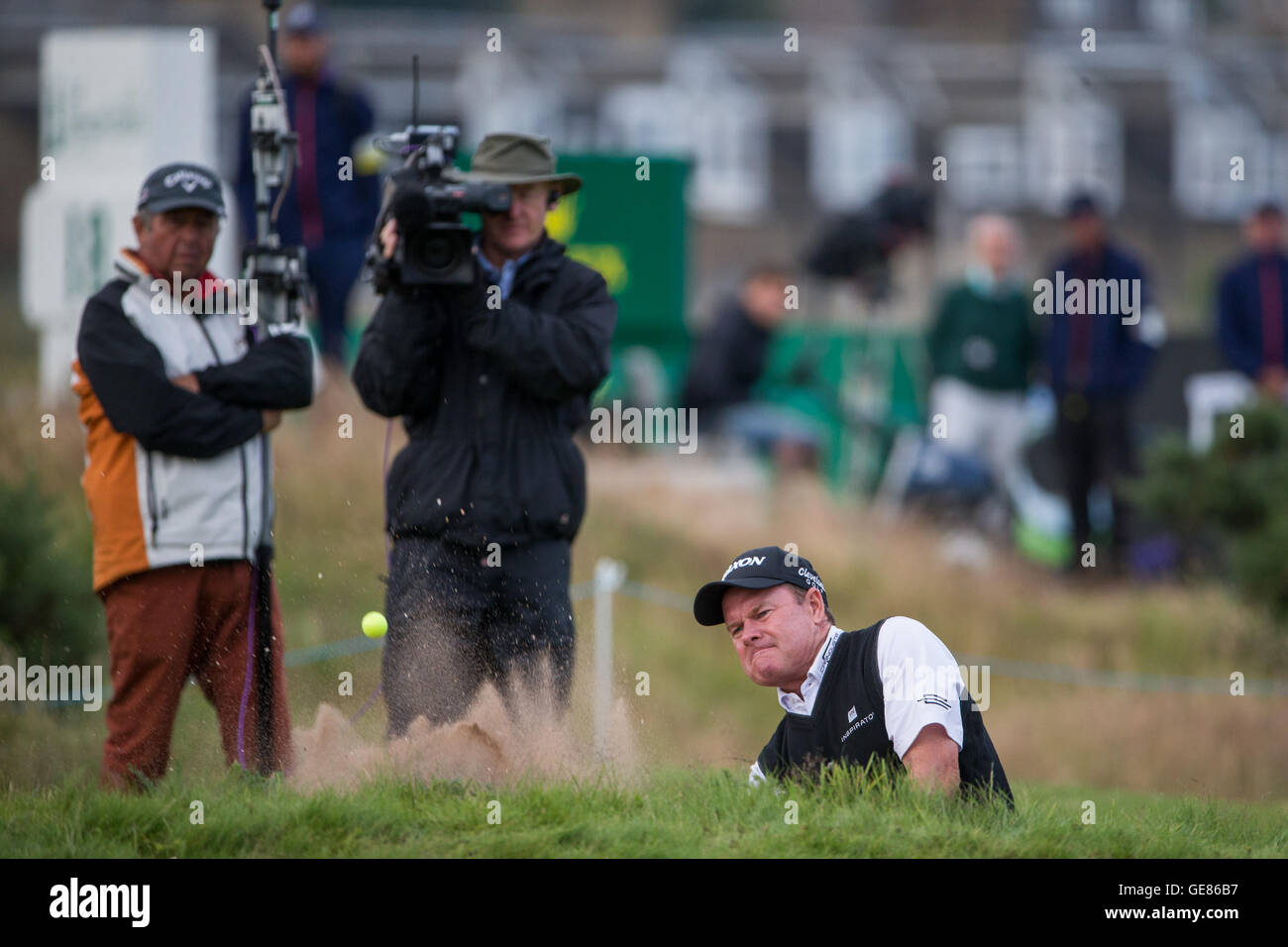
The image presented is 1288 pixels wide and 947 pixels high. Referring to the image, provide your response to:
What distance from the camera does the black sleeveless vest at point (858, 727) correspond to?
552cm

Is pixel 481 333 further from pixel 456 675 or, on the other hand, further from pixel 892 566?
pixel 892 566

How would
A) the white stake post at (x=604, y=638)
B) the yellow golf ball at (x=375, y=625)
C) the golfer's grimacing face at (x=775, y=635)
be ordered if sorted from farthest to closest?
the white stake post at (x=604, y=638), the yellow golf ball at (x=375, y=625), the golfer's grimacing face at (x=775, y=635)

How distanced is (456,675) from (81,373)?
1.80 meters

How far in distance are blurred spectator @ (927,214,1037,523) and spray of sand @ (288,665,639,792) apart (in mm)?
9264

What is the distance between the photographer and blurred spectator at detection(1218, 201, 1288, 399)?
14.6m

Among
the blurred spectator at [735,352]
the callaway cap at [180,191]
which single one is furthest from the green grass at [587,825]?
the blurred spectator at [735,352]

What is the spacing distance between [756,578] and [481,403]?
1.58m

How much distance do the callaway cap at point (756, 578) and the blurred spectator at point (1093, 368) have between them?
891cm

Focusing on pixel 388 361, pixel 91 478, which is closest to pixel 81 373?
pixel 91 478

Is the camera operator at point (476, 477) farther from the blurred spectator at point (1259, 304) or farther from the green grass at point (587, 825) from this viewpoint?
the blurred spectator at point (1259, 304)

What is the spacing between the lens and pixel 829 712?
18.6 ft
